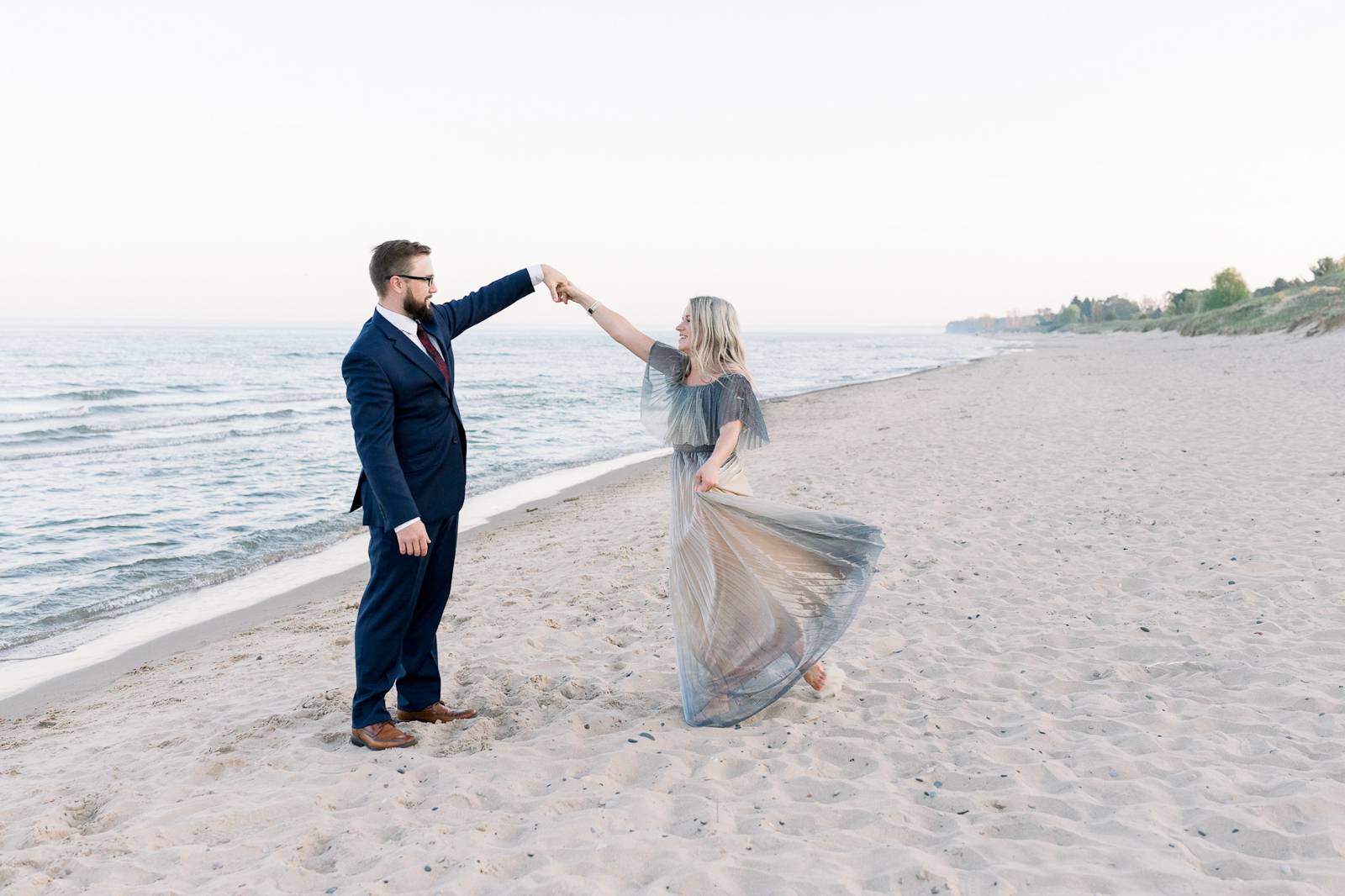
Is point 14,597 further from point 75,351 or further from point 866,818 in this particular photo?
point 75,351

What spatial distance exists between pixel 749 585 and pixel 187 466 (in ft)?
46.1

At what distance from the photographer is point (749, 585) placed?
3.93 m

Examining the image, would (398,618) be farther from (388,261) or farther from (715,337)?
(715,337)

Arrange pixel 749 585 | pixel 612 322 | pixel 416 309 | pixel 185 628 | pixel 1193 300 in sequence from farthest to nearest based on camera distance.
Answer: pixel 1193 300, pixel 185 628, pixel 612 322, pixel 749 585, pixel 416 309

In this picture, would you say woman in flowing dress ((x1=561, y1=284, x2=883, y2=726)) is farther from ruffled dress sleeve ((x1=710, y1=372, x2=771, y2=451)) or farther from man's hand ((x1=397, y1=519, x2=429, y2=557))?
man's hand ((x1=397, y1=519, x2=429, y2=557))

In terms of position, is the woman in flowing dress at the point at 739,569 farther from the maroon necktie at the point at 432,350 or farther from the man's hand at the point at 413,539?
the man's hand at the point at 413,539

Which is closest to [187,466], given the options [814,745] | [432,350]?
[432,350]

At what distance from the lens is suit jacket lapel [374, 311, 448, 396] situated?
12.1 ft

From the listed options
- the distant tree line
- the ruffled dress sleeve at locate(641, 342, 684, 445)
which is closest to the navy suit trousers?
the ruffled dress sleeve at locate(641, 342, 684, 445)

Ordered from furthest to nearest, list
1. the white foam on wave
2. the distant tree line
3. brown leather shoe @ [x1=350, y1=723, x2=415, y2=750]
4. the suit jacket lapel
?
the distant tree line
the white foam on wave
brown leather shoe @ [x1=350, y1=723, x2=415, y2=750]
the suit jacket lapel

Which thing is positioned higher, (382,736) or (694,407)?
(694,407)

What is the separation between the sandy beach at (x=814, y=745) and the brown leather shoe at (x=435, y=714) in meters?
0.15

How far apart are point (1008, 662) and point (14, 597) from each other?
8489 mm

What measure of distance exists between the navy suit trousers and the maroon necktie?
66 cm
